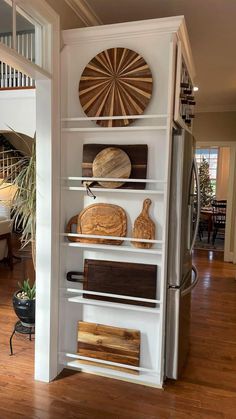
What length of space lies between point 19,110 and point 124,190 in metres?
1.75

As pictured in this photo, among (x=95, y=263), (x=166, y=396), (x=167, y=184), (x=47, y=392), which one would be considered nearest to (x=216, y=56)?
(x=167, y=184)

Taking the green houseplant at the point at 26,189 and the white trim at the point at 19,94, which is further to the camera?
the white trim at the point at 19,94

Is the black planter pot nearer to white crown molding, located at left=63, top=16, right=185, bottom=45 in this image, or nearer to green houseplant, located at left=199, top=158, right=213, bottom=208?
white crown molding, located at left=63, top=16, right=185, bottom=45

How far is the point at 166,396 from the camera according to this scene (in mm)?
2225

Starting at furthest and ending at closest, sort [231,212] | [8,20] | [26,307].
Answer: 1. [231,212]
2. [26,307]
3. [8,20]

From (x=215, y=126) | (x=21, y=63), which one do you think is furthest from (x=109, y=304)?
(x=215, y=126)

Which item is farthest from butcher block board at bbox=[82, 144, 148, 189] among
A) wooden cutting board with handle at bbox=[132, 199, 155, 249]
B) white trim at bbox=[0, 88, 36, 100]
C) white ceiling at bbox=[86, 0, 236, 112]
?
white trim at bbox=[0, 88, 36, 100]

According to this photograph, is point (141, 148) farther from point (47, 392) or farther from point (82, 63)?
point (47, 392)

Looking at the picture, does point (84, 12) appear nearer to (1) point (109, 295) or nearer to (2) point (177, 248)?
(2) point (177, 248)

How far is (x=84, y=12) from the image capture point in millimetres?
2652

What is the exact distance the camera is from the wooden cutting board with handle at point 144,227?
2270mm

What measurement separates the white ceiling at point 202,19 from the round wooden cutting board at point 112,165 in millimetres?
1272

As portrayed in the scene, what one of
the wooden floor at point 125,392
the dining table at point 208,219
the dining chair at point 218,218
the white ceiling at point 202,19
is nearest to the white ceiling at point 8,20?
the white ceiling at point 202,19

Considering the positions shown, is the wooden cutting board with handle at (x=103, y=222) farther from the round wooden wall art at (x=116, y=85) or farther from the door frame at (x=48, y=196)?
the round wooden wall art at (x=116, y=85)
